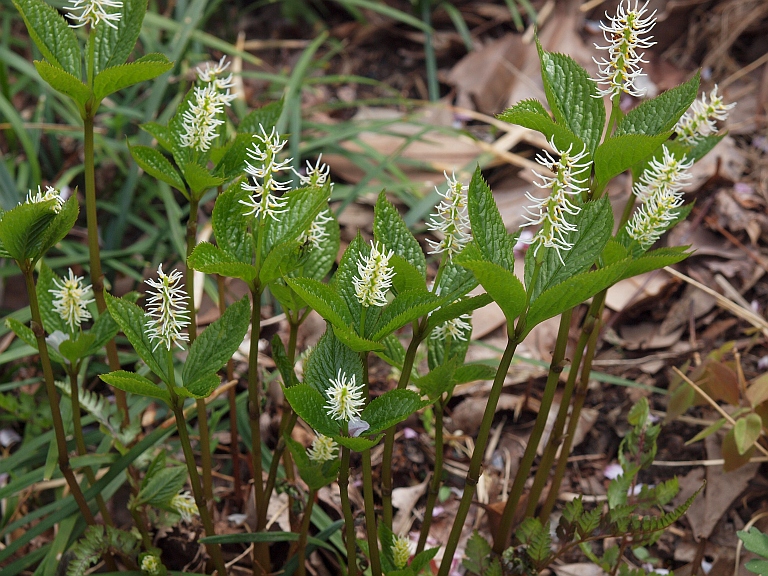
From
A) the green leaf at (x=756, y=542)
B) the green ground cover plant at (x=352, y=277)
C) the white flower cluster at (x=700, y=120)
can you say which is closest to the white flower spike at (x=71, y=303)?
the green ground cover plant at (x=352, y=277)

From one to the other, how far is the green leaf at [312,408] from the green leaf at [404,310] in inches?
4.8

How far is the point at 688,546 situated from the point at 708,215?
1346 millimetres

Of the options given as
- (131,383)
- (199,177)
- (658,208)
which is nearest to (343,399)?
(131,383)

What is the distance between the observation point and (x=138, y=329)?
1.22m

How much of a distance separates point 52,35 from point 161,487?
0.85 m

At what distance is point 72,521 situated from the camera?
1739mm

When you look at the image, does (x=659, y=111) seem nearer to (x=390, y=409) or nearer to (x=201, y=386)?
(x=390, y=409)

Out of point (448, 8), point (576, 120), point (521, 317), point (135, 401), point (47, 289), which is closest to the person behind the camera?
point (521, 317)

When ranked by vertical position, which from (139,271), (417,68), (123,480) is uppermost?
(417,68)

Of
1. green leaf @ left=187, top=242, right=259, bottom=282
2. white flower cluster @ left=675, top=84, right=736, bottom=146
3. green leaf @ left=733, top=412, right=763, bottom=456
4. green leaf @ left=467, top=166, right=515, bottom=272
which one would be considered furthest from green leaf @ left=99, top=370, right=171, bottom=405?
green leaf @ left=733, top=412, right=763, bottom=456

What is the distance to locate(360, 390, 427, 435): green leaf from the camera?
1.10 m

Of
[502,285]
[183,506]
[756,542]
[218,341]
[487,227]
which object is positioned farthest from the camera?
[183,506]

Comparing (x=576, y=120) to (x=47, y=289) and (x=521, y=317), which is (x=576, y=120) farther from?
(x=47, y=289)

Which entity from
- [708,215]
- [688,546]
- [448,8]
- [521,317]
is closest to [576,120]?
[521,317]
